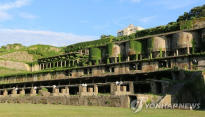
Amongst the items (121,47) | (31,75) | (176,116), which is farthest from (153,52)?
(176,116)

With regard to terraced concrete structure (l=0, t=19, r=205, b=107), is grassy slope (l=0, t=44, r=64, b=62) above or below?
above

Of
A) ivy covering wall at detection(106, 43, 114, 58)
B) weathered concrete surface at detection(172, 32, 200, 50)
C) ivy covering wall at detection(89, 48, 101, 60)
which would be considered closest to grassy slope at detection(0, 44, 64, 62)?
ivy covering wall at detection(89, 48, 101, 60)

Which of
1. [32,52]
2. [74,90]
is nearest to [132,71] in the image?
[74,90]

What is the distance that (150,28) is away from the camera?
235 feet

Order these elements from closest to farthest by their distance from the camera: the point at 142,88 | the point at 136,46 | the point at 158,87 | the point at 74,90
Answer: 1. the point at 158,87
2. the point at 142,88
3. the point at 74,90
4. the point at 136,46

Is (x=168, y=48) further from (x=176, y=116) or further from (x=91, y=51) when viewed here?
(x=176, y=116)

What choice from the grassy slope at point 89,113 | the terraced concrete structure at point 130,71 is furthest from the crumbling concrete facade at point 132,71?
the grassy slope at point 89,113

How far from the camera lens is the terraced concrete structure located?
3834 centimetres

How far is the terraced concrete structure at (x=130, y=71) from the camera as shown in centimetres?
3834

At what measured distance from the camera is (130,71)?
2126 inches

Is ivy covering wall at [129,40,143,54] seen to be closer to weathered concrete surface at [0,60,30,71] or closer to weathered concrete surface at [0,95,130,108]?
weathered concrete surface at [0,95,130,108]

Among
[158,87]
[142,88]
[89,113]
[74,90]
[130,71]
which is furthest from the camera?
[74,90]

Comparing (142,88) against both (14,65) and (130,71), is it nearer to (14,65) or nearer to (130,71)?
(130,71)

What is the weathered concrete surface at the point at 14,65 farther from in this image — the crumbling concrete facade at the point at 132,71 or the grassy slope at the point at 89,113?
the grassy slope at the point at 89,113
